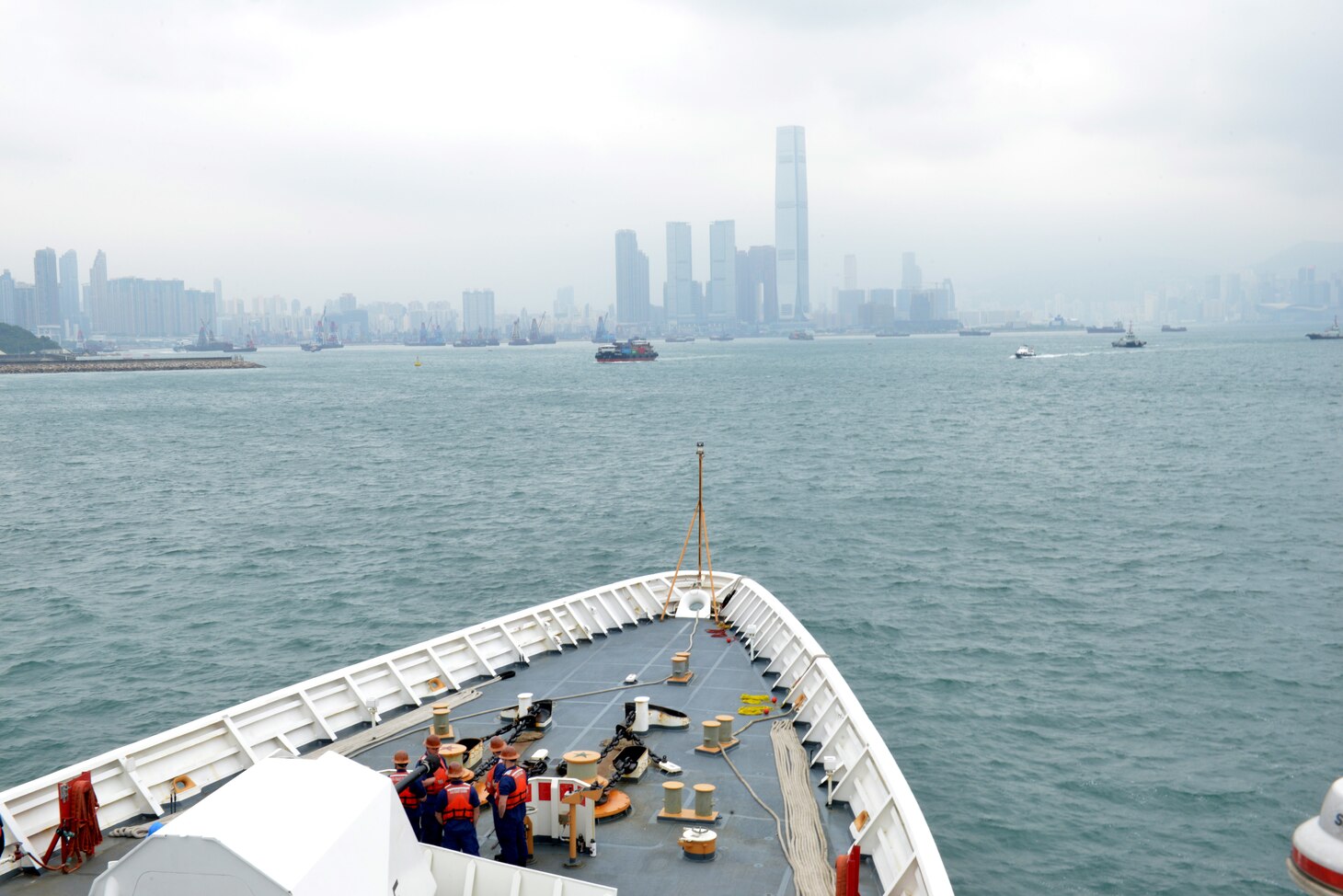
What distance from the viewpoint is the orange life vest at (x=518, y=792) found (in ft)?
34.5

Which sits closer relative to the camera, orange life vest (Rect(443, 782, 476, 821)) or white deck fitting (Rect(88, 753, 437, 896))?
white deck fitting (Rect(88, 753, 437, 896))

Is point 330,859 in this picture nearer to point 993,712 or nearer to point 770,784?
point 770,784

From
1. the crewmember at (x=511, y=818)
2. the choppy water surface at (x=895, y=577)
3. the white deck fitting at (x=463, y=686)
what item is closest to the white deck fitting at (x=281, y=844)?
Answer: the crewmember at (x=511, y=818)

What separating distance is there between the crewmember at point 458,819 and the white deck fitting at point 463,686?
2.63 feet

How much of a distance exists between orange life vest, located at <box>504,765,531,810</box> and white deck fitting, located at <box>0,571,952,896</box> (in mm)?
909

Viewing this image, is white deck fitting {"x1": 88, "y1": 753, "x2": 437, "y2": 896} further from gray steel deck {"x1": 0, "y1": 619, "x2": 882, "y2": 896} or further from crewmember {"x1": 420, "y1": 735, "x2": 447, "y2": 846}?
crewmember {"x1": 420, "y1": 735, "x2": 447, "y2": 846}

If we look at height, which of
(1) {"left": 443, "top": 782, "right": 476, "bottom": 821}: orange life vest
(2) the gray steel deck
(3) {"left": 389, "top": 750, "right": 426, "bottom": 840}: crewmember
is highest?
(1) {"left": 443, "top": 782, "right": 476, "bottom": 821}: orange life vest

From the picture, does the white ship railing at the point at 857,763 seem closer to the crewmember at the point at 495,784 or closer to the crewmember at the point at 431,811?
the crewmember at the point at 495,784

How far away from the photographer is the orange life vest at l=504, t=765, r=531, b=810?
34.5ft

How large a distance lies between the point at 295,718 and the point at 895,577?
26.5 metres

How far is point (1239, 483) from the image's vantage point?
55906 mm

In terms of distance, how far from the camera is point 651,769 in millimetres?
13523

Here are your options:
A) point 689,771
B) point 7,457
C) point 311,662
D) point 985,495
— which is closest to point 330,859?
point 689,771

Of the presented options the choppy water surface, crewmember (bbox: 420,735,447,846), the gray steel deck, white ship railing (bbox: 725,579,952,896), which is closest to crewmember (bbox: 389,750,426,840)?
crewmember (bbox: 420,735,447,846)
